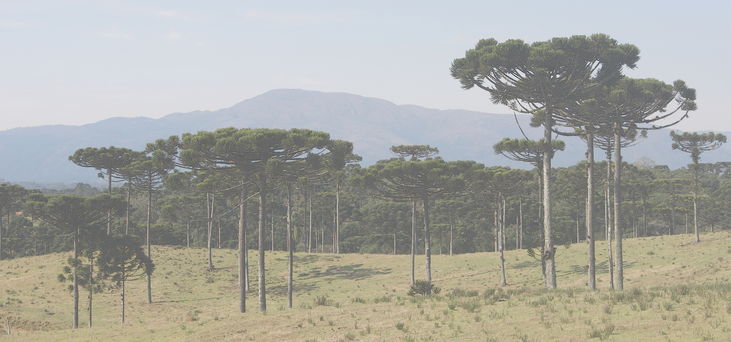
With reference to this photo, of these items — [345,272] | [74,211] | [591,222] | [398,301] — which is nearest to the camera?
[398,301]

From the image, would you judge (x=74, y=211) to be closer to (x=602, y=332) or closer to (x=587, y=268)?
(x=602, y=332)

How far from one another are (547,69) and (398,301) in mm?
13417

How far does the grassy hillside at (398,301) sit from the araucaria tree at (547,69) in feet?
28.1

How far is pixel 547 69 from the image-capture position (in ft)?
93.5

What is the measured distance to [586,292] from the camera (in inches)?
923

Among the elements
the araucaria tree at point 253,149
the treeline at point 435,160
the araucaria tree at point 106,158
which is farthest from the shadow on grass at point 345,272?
the araucaria tree at point 253,149

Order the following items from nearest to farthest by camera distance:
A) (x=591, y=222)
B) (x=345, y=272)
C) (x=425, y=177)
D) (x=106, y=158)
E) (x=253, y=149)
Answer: (x=253, y=149)
(x=591, y=222)
(x=425, y=177)
(x=106, y=158)
(x=345, y=272)

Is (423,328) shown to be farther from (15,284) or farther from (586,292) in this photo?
(15,284)

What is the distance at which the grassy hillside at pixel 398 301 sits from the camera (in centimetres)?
1828

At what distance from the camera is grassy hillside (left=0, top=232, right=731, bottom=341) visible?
60.0 feet

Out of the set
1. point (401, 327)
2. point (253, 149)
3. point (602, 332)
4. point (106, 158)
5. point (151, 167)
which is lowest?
point (401, 327)

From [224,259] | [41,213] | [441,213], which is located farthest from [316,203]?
[41,213]

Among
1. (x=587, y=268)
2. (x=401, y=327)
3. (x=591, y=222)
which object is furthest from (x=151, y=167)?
(x=587, y=268)

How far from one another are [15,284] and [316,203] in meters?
50.9
